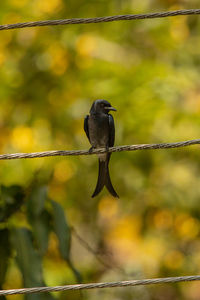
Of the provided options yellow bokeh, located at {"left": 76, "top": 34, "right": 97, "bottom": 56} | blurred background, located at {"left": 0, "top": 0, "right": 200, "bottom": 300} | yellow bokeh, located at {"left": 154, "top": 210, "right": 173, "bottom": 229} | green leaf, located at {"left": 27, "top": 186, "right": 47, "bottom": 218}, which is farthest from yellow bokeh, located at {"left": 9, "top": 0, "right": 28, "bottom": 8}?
green leaf, located at {"left": 27, "top": 186, "right": 47, "bottom": 218}

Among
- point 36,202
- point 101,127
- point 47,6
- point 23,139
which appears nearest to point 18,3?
point 47,6

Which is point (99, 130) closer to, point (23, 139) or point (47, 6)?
point (23, 139)

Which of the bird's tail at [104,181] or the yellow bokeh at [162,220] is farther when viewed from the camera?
the yellow bokeh at [162,220]

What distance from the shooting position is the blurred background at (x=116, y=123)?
6.95m

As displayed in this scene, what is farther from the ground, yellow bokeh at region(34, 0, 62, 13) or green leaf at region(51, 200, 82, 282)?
yellow bokeh at region(34, 0, 62, 13)

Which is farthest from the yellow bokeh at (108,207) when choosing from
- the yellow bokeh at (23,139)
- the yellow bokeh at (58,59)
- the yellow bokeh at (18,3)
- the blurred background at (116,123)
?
the yellow bokeh at (18,3)

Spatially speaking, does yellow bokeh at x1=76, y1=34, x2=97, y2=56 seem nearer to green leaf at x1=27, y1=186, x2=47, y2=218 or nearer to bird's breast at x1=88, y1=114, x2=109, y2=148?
bird's breast at x1=88, y1=114, x2=109, y2=148

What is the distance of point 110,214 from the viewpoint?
841cm

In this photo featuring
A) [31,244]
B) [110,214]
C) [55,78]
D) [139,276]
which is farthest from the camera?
[110,214]

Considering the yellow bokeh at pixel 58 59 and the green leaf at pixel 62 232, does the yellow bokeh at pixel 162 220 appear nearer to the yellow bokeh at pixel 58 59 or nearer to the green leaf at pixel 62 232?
the yellow bokeh at pixel 58 59

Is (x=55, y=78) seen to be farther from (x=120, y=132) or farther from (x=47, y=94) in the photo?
(x=120, y=132)

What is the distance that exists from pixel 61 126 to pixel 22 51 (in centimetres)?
131

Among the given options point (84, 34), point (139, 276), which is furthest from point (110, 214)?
point (84, 34)

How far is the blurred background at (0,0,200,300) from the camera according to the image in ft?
22.8
